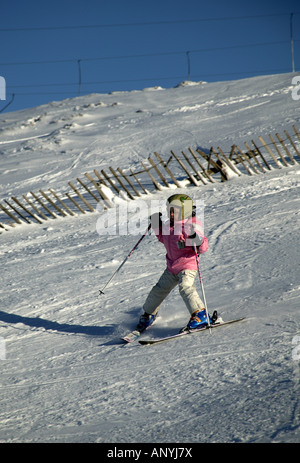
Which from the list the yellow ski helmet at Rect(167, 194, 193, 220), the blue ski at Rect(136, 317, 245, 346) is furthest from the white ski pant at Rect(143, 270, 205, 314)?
the yellow ski helmet at Rect(167, 194, 193, 220)

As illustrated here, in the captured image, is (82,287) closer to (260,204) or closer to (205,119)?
(260,204)

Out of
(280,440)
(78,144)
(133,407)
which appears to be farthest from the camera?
(78,144)

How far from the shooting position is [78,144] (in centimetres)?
2034

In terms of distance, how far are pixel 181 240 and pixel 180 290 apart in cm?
48

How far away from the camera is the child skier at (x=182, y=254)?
451cm

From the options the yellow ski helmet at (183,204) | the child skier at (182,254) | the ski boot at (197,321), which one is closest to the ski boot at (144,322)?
the child skier at (182,254)

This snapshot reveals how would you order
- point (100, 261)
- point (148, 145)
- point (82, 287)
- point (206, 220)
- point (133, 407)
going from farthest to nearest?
point (148, 145) → point (206, 220) → point (100, 261) → point (82, 287) → point (133, 407)

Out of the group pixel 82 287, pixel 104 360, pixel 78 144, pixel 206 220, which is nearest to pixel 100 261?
pixel 82 287

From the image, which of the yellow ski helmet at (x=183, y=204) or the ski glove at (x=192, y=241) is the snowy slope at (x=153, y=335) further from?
the yellow ski helmet at (x=183, y=204)

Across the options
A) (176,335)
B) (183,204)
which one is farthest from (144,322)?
(183,204)

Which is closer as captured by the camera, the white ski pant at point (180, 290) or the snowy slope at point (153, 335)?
the snowy slope at point (153, 335)

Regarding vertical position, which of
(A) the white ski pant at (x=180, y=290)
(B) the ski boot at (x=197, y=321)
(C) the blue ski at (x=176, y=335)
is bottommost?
(C) the blue ski at (x=176, y=335)

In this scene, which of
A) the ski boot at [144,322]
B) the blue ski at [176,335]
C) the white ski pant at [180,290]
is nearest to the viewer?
the blue ski at [176,335]

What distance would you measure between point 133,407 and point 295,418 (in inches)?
43.9
